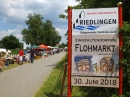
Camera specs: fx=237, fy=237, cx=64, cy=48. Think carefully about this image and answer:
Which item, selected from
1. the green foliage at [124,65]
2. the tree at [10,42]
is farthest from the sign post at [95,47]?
the tree at [10,42]

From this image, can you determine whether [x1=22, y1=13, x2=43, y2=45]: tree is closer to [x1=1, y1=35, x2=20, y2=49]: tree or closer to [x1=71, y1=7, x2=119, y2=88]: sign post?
[x1=1, y1=35, x2=20, y2=49]: tree

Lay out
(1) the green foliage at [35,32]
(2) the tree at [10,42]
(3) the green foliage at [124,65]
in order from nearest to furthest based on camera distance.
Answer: (3) the green foliage at [124,65] < (1) the green foliage at [35,32] < (2) the tree at [10,42]

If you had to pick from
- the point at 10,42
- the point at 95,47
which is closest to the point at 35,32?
the point at 10,42

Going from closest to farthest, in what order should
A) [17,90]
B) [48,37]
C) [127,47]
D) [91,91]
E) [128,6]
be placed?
[127,47], [128,6], [91,91], [17,90], [48,37]

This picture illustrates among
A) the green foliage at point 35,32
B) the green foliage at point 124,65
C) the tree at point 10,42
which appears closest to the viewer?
the green foliage at point 124,65

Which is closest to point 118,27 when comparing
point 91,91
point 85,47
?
point 85,47

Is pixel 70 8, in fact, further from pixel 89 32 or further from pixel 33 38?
pixel 33 38

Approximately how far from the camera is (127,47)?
5.57 meters

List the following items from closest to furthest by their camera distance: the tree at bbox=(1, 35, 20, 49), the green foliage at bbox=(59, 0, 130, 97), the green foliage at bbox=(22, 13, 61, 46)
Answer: the green foliage at bbox=(59, 0, 130, 97) → the green foliage at bbox=(22, 13, 61, 46) → the tree at bbox=(1, 35, 20, 49)

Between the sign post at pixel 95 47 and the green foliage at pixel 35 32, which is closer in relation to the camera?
the sign post at pixel 95 47

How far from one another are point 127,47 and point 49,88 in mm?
4832

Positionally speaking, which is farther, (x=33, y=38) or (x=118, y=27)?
(x=33, y=38)

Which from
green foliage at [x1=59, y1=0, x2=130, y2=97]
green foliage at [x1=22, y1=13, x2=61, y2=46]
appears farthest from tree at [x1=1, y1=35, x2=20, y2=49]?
green foliage at [x1=59, y1=0, x2=130, y2=97]

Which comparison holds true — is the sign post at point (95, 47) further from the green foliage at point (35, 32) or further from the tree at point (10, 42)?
the tree at point (10, 42)
